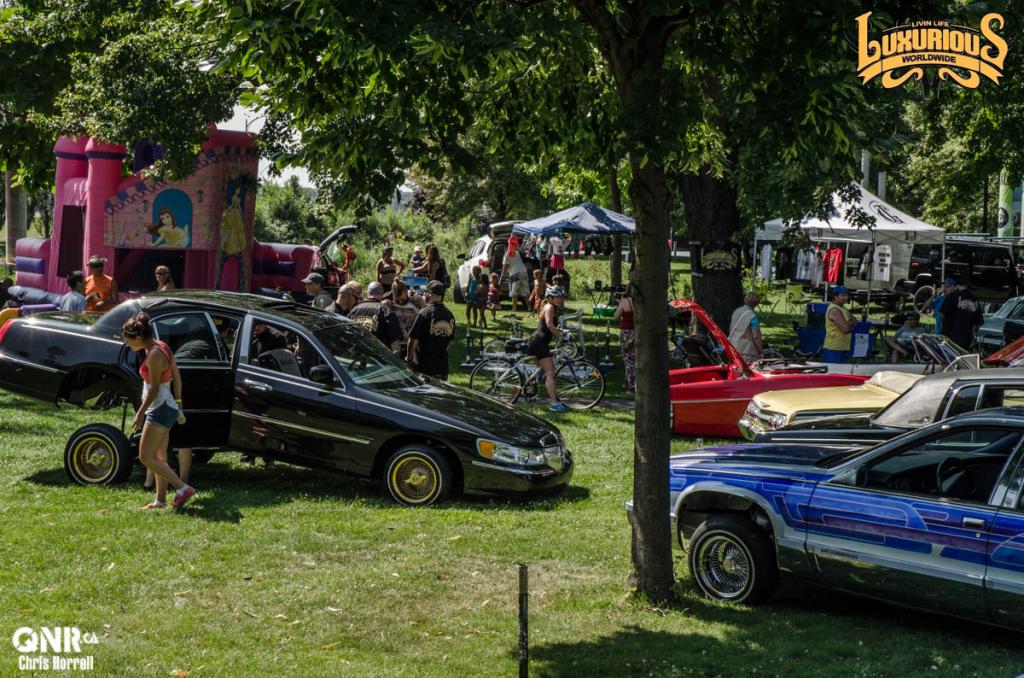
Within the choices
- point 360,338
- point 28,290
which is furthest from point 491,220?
point 360,338

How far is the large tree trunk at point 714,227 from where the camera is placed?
21.0 m

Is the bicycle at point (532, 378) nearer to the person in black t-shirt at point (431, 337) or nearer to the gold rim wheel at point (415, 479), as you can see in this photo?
the person in black t-shirt at point (431, 337)

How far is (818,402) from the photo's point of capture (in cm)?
1255

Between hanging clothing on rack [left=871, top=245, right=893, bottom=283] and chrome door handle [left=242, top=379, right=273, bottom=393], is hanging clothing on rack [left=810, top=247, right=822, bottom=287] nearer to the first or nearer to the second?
hanging clothing on rack [left=871, top=245, right=893, bottom=283]

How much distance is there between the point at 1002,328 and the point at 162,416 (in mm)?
18251

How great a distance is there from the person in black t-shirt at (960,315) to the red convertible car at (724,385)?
25.6 feet

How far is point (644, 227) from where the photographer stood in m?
8.15

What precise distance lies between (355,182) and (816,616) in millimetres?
4180

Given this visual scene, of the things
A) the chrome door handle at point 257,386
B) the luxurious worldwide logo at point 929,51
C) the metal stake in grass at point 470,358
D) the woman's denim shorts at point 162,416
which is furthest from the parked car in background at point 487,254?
the woman's denim shorts at point 162,416

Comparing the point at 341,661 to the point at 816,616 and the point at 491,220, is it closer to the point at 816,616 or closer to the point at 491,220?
the point at 816,616

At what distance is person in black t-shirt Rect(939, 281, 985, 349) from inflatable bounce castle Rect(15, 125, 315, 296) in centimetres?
1365

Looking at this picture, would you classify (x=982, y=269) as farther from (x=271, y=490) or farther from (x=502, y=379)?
(x=271, y=490)

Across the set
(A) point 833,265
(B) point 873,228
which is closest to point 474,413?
(B) point 873,228

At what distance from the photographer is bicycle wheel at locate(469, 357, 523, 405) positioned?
55.4ft
